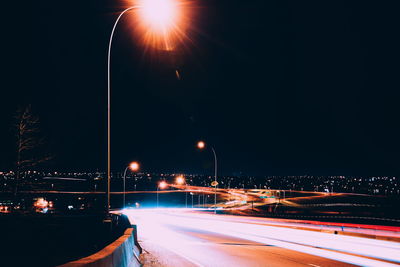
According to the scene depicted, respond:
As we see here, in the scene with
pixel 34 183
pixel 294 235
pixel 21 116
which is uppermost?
pixel 21 116

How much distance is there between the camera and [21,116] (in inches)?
1389

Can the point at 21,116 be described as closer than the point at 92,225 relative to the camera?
No

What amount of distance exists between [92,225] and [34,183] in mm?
16505

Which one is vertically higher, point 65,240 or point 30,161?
point 30,161

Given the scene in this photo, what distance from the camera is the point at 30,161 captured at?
35.5m

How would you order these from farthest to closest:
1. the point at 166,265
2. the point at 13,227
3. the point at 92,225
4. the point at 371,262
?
the point at 92,225 → the point at 13,227 → the point at 371,262 → the point at 166,265

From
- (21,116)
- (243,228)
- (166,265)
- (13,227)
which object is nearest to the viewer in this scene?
(166,265)

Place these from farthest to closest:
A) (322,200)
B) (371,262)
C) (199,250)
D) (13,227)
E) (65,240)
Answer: (322,200), (13,227), (199,250), (65,240), (371,262)

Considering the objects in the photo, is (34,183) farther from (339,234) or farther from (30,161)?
(339,234)

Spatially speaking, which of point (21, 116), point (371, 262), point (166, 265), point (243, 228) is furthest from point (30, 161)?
point (371, 262)

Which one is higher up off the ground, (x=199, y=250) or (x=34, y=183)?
(x=34, y=183)

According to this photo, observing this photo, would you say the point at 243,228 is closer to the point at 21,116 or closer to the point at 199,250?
the point at 199,250

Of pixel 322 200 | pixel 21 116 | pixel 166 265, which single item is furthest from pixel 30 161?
pixel 322 200

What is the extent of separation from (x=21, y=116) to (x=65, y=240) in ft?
74.9
